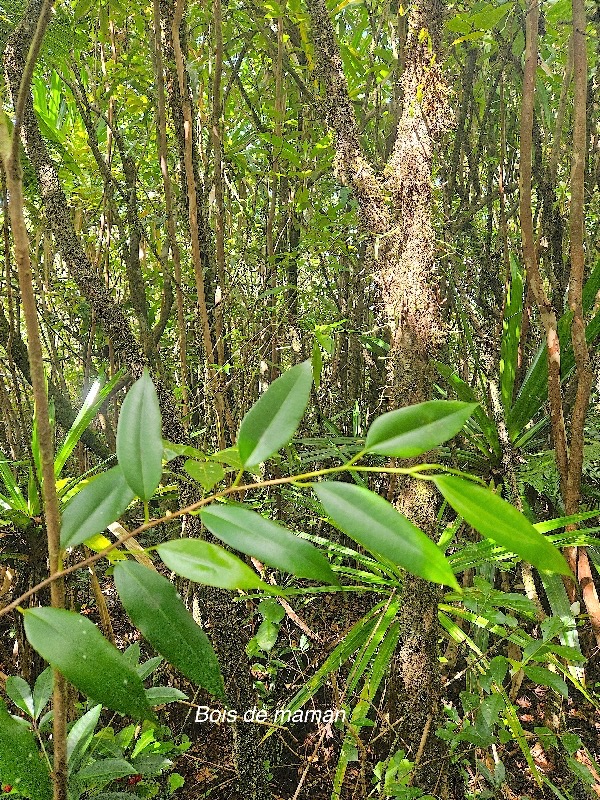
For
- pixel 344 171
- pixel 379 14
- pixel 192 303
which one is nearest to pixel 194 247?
pixel 344 171

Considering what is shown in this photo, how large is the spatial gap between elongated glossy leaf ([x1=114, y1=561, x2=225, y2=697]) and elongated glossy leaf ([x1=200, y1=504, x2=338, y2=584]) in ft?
0.15

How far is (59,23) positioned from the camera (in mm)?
1284

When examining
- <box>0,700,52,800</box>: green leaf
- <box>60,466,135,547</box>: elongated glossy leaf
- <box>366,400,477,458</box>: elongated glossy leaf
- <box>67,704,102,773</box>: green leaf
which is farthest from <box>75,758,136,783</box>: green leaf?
<box>366,400,477,458</box>: elongated glossy leaf

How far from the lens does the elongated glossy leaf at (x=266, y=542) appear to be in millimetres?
272

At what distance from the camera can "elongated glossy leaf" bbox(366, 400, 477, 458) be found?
0.94 ft

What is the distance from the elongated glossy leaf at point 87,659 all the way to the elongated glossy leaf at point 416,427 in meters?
0.16

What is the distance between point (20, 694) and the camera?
658 millimetres

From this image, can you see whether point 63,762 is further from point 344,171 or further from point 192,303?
point 192,303

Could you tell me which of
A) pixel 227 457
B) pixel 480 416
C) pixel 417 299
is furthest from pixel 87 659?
pixel 480 416

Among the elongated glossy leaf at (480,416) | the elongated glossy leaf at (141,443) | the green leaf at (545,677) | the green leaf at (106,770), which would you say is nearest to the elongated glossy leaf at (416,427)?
the elongated glossy leaf at (141,443)

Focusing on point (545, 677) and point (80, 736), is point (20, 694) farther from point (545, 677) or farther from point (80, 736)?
point (545, 677)

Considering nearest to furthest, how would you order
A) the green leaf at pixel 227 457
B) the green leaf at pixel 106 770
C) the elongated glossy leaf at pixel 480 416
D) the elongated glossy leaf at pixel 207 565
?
the elongated glossy leaf at pixel 207 565 < the green leaf at pixel 227 457 < the green leaf at pixel 106 770 < the elongated glossy leaf at pixel 480 416

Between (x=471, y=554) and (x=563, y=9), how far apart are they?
1.22 meters

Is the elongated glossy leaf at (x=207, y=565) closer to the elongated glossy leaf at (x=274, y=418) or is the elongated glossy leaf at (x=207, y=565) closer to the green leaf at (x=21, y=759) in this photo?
the elongated glossy leaf at (x=274, y=418)
